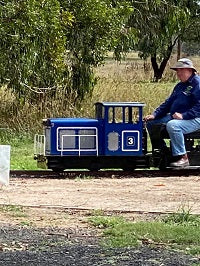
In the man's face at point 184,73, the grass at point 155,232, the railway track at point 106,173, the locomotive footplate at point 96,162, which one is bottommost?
the grass at point 155,232

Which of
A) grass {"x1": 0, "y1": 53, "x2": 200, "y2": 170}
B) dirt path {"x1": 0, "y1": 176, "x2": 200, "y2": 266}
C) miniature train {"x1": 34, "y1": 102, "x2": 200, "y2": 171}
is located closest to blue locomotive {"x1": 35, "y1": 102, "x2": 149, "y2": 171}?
miniature train {"x1": 34, "y1": 102, "x2": 200, "y2": 171}

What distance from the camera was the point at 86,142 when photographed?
12.0m

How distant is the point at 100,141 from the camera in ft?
39.1

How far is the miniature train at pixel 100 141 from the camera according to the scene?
11867mm

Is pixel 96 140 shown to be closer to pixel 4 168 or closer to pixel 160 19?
pixel 4 168

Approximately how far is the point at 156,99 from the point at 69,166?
10595 millimetres

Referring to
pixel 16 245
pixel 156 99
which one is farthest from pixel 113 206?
pixel 156 99

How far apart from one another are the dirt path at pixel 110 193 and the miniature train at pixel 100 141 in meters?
0.44

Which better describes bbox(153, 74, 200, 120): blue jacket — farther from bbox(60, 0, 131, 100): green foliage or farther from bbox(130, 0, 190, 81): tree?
bbox(130, 0, 190, 81): tree

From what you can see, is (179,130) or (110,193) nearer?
(110,193)

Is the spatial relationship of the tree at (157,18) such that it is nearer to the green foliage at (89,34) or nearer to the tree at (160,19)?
the tree at (160,19)

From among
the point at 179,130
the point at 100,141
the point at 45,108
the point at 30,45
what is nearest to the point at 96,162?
the point at 100,141

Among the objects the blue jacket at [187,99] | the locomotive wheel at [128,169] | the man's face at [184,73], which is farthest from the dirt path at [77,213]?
the man's face at [184,73]

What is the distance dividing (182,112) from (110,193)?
248 cm
